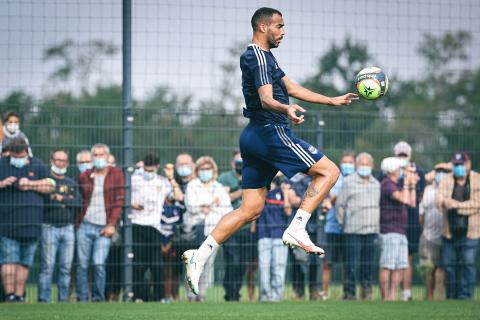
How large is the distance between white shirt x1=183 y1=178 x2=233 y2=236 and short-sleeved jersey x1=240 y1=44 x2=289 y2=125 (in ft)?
16.4

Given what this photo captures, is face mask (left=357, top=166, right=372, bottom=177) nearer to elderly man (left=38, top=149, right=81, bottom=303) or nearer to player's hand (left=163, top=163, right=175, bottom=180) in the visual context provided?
player's hand (left=163, top=163, right=175, bottom=180)

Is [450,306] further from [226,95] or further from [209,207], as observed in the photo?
[226,95]

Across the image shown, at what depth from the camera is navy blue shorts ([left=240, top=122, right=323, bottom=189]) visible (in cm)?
964

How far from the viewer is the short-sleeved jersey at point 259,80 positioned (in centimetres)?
959

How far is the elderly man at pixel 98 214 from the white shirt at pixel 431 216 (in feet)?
15.7

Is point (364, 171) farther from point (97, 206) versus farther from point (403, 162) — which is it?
point (97, 206)

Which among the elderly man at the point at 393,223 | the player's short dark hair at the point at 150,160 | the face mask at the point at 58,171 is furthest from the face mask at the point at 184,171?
the elderly man at the point at 393,223

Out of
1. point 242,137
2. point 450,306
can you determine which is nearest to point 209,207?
point 450,306

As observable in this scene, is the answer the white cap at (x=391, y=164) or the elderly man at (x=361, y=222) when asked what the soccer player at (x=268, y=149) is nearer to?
the elderly man at (x=361, y=222)

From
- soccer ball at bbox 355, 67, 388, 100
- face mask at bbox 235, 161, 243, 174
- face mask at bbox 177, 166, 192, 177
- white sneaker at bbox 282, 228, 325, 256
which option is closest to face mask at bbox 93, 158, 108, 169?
face mask at bbox 177, 166, 192, 177

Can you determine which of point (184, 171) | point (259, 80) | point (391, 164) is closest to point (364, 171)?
point (391, 164)

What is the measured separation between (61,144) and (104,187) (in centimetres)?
84

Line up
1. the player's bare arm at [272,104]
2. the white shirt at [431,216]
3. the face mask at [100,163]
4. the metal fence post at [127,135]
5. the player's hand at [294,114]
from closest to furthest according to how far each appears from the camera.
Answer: the player's hand at [294,114] → the player's bare arm at [272,104] → the metal fence post at [127,135] → the face mask at [100,163] → the white shirt at [431,216]

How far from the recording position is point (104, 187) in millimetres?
14539
